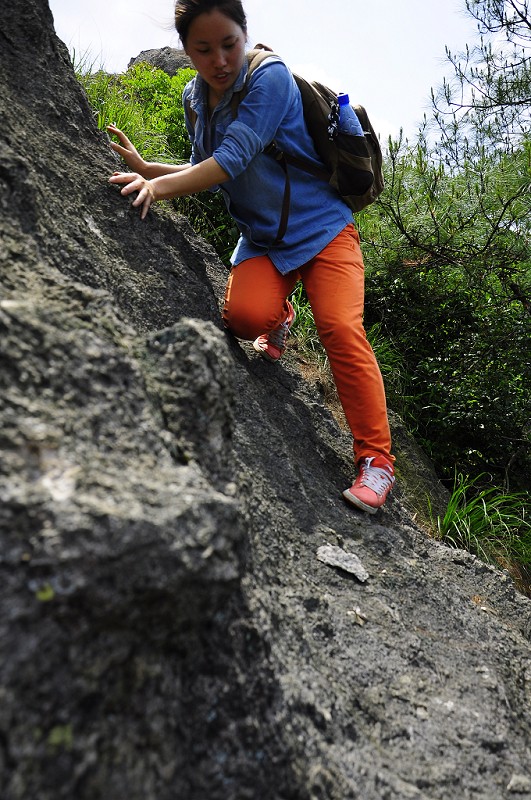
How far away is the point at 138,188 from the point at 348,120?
1.00 metres

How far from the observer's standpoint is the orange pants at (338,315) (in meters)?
2.75

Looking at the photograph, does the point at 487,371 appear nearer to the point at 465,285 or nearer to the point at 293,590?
the point at 465,285

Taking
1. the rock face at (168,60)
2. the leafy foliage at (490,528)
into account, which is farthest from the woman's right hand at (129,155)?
the rock face at (168,60)

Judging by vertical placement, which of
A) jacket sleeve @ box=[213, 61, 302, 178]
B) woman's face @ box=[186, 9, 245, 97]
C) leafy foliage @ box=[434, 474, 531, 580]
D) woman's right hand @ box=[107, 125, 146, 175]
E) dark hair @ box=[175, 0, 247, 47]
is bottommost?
leafy foliage @ box=[434, 474, 531, 580]

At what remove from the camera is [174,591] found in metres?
1.07

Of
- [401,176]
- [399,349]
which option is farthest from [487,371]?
[401,176]

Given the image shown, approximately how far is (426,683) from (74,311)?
1.40 meters

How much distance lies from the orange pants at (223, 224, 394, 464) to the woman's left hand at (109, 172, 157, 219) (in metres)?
0.58

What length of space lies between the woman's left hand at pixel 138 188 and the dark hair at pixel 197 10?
1.99 feet

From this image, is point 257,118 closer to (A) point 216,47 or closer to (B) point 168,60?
(A) point 216,47

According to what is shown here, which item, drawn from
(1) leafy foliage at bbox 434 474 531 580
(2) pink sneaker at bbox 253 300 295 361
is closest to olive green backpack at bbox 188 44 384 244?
(2) pink sneaker at bbox 253 300 295 361

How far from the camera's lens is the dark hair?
2.47 m

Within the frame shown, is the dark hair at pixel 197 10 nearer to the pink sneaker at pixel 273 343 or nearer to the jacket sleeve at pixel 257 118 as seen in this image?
the jacket sleeve at pixel 257 118

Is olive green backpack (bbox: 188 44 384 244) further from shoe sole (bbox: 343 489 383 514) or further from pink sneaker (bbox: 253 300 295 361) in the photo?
shoe sole (bbox: 343 489 383 514)
